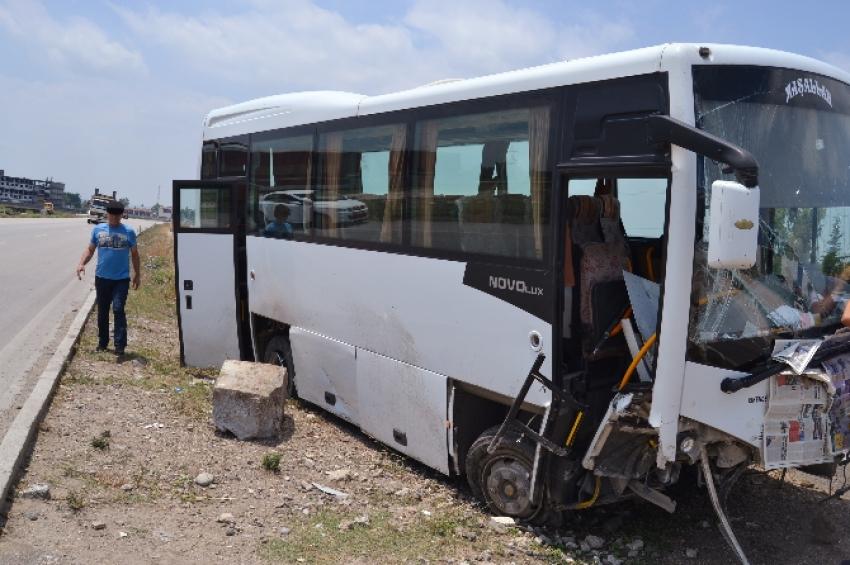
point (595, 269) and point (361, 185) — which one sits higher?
point (361, 185)

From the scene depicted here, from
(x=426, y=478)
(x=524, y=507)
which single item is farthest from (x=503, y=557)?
(x=426, y=478)

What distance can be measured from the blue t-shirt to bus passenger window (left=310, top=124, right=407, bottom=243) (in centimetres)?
356

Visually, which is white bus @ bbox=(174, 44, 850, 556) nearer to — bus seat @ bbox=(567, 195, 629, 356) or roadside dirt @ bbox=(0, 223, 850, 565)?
bus seat @ bbox=(567, 195, 629, 356)

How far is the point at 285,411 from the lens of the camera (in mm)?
8438

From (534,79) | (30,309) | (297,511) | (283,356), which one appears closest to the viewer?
(534,79)

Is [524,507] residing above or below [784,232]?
below

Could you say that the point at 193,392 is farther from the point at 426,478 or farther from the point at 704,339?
the point at 704,339

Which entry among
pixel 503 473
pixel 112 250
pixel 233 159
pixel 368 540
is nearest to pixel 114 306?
pixel 112 250

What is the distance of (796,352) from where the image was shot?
4.63 meters

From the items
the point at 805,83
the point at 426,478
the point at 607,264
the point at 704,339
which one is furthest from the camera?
the point at 426,478

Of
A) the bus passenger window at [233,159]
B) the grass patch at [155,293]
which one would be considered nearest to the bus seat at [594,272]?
the bus passenger window at [233,159]

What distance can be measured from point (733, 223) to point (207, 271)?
6925 mm

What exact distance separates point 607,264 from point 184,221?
594 cm

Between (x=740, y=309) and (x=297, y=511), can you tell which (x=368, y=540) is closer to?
(x=297, y=511)
